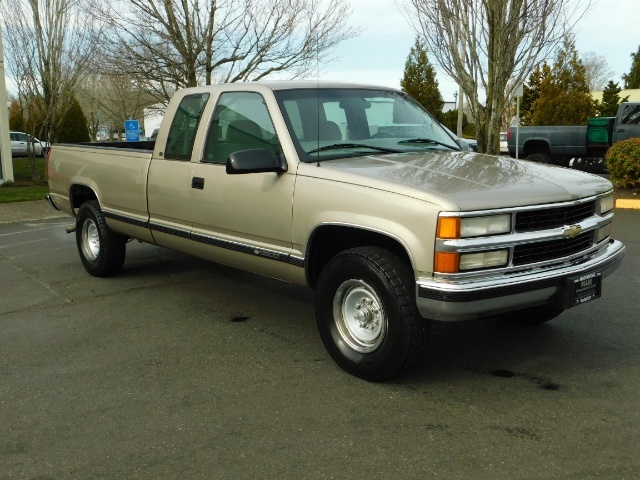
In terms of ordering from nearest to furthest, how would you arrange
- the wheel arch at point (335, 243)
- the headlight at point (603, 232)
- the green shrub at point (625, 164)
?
the wheel arch at point (335, 243)
the headlight at point (603, 232)
the green shrub at point (625, 164)

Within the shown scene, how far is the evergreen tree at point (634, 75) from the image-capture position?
187 feet

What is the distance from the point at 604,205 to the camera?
472 centimetres

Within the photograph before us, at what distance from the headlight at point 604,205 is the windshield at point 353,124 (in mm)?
1223

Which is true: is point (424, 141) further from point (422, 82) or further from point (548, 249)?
point (422, 82)

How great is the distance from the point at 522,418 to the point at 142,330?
304 cm

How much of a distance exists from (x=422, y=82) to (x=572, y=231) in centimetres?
4064

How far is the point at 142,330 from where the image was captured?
215 inches

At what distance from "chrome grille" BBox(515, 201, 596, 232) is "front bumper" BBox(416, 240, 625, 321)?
0.88 ft

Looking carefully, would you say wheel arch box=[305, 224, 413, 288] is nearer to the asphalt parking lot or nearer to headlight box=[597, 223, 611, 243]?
the asphalt parking lot

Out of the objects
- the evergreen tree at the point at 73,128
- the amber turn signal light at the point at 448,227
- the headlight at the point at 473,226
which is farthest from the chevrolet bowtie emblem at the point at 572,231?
the evergreen tree at the point at 73,128

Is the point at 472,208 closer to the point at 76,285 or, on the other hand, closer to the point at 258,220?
the point at 258,220

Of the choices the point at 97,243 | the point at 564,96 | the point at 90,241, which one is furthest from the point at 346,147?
the point at 564,96

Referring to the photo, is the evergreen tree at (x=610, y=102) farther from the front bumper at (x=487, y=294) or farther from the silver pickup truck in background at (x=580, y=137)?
the front bumper at (x=487, y=294)

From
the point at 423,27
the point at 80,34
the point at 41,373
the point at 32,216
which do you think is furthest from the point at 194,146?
the point at 80,34
